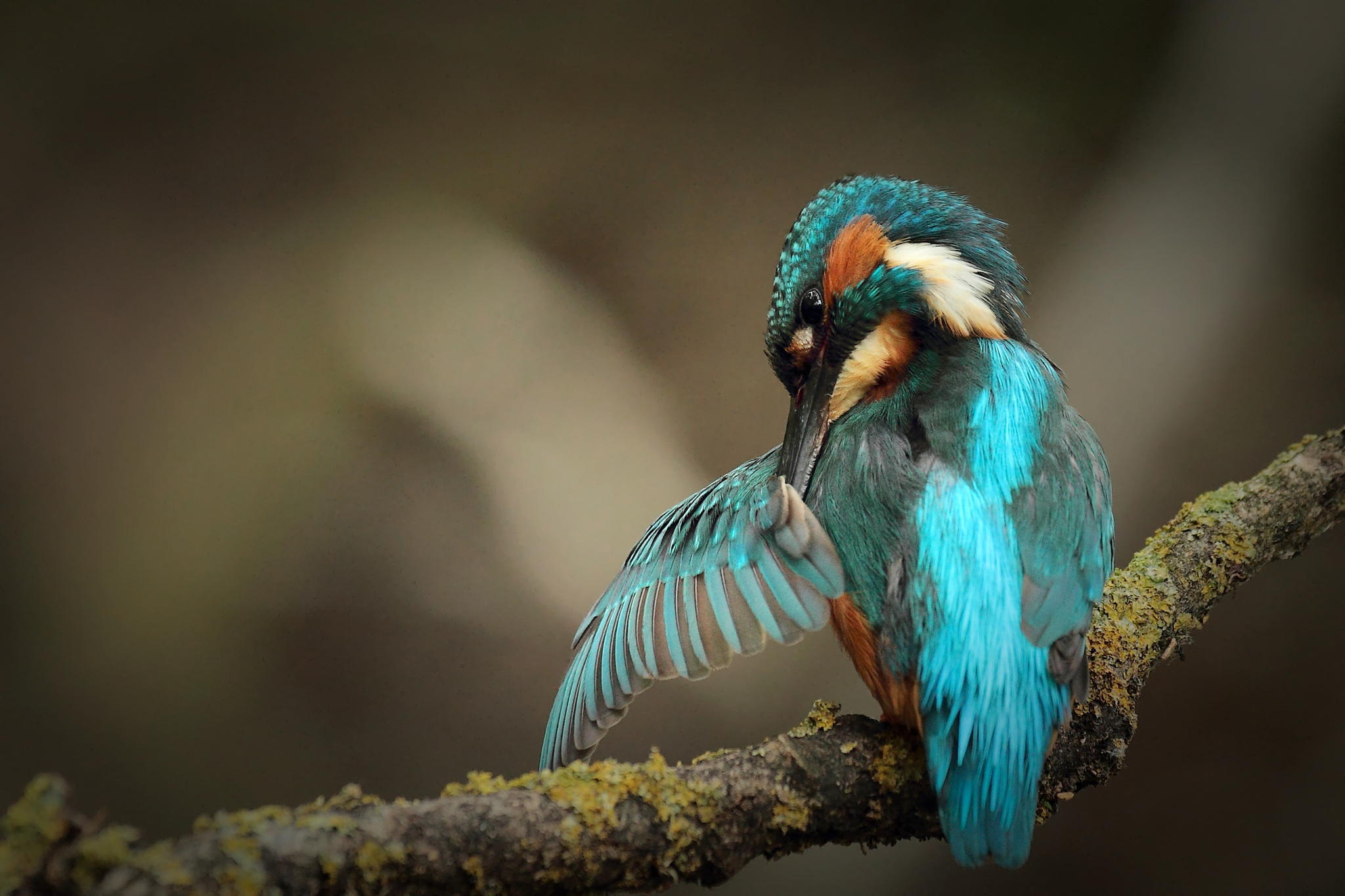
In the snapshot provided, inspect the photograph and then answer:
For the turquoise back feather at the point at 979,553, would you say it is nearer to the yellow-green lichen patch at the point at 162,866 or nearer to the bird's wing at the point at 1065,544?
the bird's wing at the point at 1065,544

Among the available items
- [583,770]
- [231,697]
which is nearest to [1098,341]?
[583,770]

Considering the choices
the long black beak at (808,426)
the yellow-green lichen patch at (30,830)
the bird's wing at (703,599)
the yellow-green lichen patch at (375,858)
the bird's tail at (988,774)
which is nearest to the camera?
the yellow-green lichen patch at (30,830)

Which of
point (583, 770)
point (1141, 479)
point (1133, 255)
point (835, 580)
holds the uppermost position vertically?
point (1133, 255)

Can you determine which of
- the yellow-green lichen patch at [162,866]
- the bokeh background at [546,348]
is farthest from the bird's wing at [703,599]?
the bokeh background at [546,348]

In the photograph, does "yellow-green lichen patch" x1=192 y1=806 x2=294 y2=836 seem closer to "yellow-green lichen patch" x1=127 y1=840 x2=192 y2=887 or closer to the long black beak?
"yellow-green lichen patch" x1=127 y1=840 x2=192 y2=887

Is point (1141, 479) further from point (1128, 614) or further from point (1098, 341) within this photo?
point (1128, 614)

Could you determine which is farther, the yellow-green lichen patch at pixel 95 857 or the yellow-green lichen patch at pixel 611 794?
the yellow-green lichen patch at pixel 611 794

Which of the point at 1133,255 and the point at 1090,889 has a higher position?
the point at 1133,255
